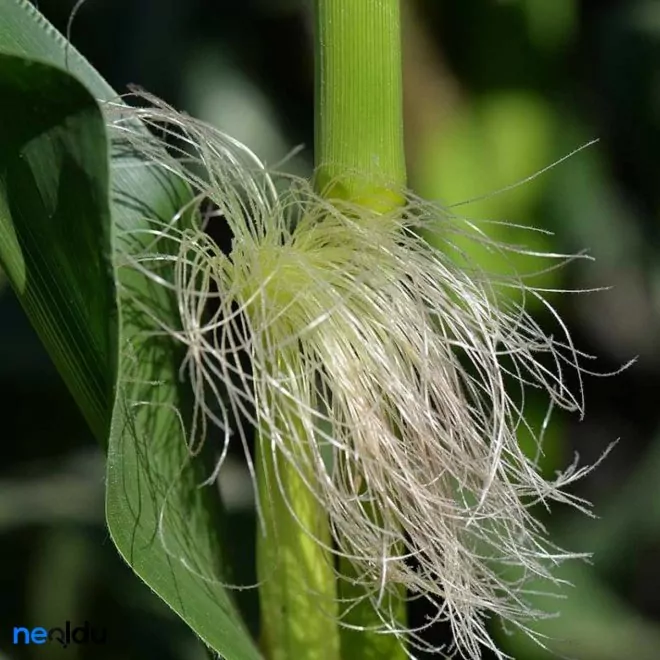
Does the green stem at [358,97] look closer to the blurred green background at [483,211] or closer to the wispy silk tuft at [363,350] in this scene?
the wispy silk tuft at [363,350]

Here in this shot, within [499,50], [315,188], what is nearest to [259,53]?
[499,50]

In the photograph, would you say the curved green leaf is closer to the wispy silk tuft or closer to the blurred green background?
the wispy silk tuft

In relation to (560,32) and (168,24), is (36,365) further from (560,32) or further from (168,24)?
(560,32)

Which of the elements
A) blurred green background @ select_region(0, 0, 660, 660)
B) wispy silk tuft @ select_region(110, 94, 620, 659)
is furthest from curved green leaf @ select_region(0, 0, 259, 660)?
blurred green background @ select_region(0, 0, 660, 660)

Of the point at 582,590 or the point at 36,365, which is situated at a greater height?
the point at 36,365

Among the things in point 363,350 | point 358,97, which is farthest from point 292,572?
point 358,97

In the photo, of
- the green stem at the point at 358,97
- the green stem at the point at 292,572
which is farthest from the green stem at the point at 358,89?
the green stem at the point at 292,572
